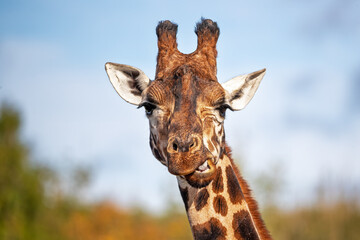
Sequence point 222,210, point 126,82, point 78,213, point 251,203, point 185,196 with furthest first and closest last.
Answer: point 78,213 → point 126,82 → point 251,203 → point 185,196 → point 222,210

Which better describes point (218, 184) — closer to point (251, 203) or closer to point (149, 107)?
point (251, 203)

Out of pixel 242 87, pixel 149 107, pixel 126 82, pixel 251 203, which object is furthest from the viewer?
pixel 126 82

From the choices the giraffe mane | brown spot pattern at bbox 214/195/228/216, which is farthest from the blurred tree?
brown spot pattern at bbox 214/195/228/216

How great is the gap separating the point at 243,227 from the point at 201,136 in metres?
1.54

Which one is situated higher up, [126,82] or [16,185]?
[16,185]

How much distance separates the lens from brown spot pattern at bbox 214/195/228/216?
667cm

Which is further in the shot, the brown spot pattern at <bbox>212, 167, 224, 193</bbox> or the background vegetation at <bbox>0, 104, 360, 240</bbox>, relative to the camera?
the background vegetation at <bbox>0, 104, 360, 240</bbox>

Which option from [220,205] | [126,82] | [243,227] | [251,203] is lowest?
[243,227]

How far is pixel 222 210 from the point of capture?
6680 millimetres

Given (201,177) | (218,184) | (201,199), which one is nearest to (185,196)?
(201,199)

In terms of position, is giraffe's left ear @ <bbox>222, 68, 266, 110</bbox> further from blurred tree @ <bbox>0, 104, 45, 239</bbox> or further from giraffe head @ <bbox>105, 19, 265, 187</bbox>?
blurred tree @ <bbox>0, 104, 45, 239</bbox>

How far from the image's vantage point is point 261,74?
7.45 metres

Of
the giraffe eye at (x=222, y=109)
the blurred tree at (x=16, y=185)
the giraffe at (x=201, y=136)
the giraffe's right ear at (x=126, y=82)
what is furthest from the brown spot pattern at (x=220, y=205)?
the blurred tree at (x=16, y=185)

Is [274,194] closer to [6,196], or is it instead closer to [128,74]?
[6,196]
